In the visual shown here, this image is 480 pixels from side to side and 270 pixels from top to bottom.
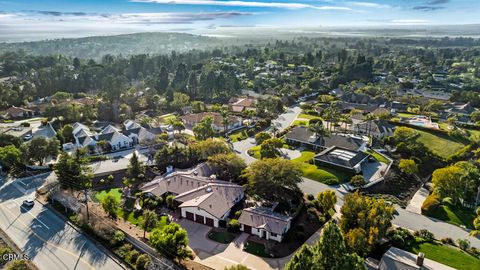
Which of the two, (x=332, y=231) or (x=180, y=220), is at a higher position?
(x=332, y=231)

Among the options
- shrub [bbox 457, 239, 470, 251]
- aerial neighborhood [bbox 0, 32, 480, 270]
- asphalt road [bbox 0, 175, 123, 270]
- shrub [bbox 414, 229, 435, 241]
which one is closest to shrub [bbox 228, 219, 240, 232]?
aerial neighborhood [bbox 0, 32, 480, 270]

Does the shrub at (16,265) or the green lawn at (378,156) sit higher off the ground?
the shrub at (16,265)

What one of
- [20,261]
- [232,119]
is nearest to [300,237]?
[20,261]

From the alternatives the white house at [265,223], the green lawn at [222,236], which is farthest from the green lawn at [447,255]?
the green lawn at [222,236]

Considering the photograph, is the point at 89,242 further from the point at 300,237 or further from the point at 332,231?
the point at 332,231

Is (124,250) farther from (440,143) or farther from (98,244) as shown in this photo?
(440,143)

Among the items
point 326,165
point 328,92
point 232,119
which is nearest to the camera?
point 326,165

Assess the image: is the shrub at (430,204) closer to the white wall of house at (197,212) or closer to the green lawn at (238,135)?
the white wall of house at (197,212)
